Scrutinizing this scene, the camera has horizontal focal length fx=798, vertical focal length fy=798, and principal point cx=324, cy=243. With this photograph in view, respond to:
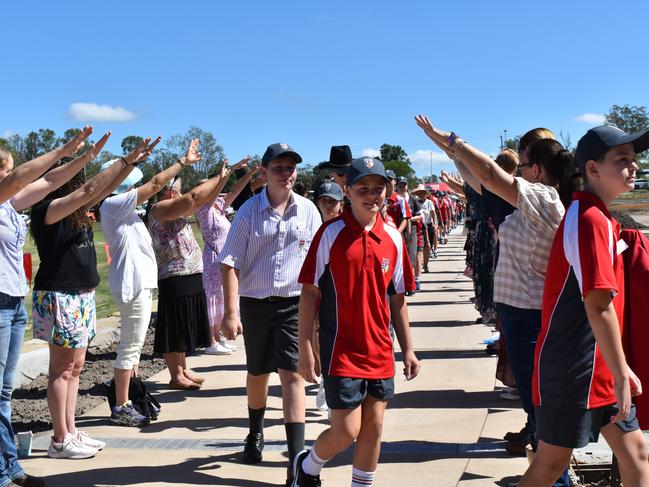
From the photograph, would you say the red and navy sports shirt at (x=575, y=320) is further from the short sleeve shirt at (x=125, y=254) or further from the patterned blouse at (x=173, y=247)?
the patterned blouse at (x=173, y=247)

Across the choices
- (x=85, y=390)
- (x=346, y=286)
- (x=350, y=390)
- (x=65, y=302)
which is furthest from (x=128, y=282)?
(x=350, y=390)

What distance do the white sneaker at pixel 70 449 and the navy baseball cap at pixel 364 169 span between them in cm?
273

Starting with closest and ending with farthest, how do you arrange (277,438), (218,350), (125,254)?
(277,438) < (125,254) < (218,350)

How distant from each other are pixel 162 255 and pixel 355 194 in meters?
3.43

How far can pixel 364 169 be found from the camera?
4.09 m

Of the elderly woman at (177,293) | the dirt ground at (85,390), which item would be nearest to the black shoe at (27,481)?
the dirt ground at (85,390)

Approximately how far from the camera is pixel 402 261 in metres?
4.30

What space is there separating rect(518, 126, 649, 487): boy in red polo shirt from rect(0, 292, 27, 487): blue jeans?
2.93 meters

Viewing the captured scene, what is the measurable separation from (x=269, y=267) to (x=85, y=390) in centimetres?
315

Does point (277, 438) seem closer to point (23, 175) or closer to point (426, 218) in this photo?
point (23, 175)

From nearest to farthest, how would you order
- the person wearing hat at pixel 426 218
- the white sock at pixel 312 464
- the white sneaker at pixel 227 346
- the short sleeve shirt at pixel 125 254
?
the white sock at pixel 312 464 < the short sleeve shirt at pixel 125 254 < the white sneaker at pixel 227 346 < the person wearing hat at pixel 426 218

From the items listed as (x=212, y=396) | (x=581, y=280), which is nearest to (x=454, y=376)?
(x=212, y=396)

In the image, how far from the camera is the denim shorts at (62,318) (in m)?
5.20

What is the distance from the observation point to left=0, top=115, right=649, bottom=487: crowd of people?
319cm
